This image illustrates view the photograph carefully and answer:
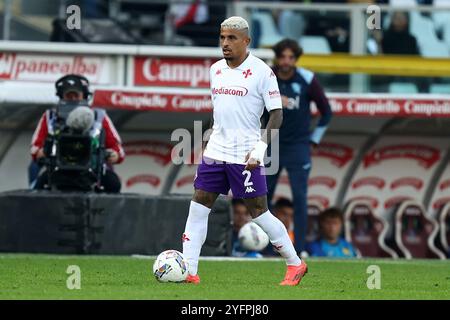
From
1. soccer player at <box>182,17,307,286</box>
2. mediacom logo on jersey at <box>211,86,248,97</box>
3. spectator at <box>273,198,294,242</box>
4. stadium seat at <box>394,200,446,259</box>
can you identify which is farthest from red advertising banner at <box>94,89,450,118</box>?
mediacom logo on jersey at <box>211,86,248,97</box>

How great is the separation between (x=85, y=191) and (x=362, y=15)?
5593mm

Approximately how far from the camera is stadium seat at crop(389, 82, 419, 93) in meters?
19.3

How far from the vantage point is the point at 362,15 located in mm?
19828

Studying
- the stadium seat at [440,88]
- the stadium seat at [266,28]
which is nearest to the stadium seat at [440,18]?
the stadium seat at [440,88]

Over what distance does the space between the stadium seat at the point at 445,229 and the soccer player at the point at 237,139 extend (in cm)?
898

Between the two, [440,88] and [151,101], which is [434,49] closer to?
[440,88]

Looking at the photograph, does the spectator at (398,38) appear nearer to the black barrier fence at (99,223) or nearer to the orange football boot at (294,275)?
the black barrier fence at (99,223)

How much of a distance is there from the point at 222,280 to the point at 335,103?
259 inches

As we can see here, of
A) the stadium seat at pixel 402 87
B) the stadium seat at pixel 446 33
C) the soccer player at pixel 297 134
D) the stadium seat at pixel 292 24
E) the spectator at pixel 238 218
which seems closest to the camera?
the soccer player at pixel 297 134

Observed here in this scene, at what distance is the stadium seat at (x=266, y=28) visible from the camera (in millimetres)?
19969

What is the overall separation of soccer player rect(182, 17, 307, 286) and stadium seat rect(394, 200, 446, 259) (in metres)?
8.76

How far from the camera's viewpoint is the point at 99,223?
15.5 meters

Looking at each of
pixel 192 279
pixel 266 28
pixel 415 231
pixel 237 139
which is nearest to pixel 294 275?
pixel 192 279

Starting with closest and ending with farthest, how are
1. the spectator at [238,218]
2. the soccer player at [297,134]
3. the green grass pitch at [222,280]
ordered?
the green grass pitch at [222,280] < the soccer player at [297,134] < the spectator at [238,218]
